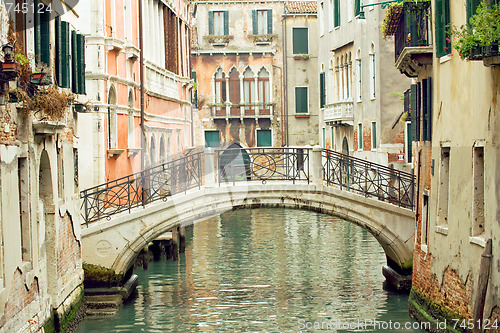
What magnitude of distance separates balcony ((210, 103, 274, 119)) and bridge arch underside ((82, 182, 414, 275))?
68.3ft

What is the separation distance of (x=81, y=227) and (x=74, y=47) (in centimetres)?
291

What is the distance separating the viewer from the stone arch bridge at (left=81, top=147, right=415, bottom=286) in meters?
14.3

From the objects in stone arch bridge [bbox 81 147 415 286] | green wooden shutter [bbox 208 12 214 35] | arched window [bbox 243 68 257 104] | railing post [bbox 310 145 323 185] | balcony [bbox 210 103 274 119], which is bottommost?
stone arch bridge [bbox 81 147 415 286]

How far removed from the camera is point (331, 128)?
30.7 metres

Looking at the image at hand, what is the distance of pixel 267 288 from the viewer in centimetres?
1614

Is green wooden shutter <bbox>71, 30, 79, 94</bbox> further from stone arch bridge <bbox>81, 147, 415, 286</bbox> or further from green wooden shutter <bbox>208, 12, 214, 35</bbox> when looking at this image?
green wooden shutter <bbox>208, 12, 214, 35</bbox>

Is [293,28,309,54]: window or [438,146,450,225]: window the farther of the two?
[293,28,309,54]: window

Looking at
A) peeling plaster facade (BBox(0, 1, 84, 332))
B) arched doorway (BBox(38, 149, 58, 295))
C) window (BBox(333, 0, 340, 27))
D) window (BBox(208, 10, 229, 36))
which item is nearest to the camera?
peeling plaster facade (BBox(0, 1, 84, 332))

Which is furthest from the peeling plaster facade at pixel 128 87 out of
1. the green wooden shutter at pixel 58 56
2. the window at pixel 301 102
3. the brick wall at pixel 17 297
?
the window at pixel 301 102

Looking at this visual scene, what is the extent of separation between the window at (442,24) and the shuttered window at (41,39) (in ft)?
15.4

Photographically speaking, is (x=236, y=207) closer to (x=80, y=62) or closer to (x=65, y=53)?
(x=80, y=62)

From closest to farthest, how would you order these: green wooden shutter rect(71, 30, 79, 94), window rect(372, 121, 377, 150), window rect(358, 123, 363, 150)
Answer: green wooden shutter rect(71, 30, 79, 94) → window rect(372, 121, 377, 150) → window rect(358, 123, 363, 150)

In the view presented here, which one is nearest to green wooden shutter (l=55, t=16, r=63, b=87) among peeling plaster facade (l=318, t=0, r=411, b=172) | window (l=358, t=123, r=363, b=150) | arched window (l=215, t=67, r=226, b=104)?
peeling plaster facade (l=318, t=0, r=411, b=172)

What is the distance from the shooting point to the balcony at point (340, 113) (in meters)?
26.8
